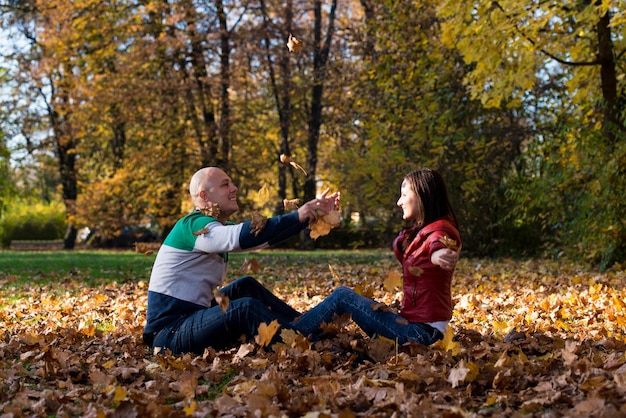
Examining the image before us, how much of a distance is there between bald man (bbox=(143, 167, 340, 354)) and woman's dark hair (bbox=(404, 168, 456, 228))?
0.51m

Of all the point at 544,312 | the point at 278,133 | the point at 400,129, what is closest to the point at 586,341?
the point at 544,312

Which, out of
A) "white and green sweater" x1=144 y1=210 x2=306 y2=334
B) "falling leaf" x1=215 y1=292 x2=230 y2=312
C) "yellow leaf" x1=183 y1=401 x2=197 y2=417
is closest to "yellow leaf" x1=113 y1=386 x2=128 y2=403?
"yellow leaf" x1=183 y1=401 x2=197 y2=417

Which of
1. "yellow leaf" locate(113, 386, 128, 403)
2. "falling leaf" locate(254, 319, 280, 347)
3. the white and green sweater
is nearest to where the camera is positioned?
"yellow leaf" locate(113, 386, 128, 403)

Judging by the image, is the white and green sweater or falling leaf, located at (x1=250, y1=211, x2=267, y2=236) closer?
falling leaf, located at (x1=250, y1=211, x2=267, y2=236)

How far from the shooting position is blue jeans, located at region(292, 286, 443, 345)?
4270 mm

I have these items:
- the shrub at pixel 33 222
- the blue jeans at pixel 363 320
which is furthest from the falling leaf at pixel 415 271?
the shrub at pixel 33 222

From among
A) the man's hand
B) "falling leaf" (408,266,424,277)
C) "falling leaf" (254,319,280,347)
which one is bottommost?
"falling leaf" (254,319,280,347)

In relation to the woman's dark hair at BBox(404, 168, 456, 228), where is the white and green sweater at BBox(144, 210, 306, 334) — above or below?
below

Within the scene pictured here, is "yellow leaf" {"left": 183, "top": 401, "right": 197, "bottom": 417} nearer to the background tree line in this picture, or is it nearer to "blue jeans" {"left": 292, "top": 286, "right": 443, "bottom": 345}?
"blue jeans" {"left": 292, "top": 286, "right": 443, "bottom": 345}

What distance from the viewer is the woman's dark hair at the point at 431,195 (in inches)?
173

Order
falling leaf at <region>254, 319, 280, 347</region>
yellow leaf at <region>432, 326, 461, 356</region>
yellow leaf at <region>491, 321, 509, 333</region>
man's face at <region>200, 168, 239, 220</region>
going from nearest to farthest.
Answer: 1. yellow leaf at <region>432, 326, 461, 356</region>
2. falling leaf at <region>254, 319, 280, 347</region>
3. man's face at <region>200, 168, 239, 220</region>
4. yellow leaf at <region>491, 321, 509, 333</region>

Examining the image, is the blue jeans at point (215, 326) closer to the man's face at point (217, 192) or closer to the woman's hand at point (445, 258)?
the man's face at point (217, 192)

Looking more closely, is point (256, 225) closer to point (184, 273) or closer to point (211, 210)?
point (211, 210)

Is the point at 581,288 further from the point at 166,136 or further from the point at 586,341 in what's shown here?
the point at 166,136
